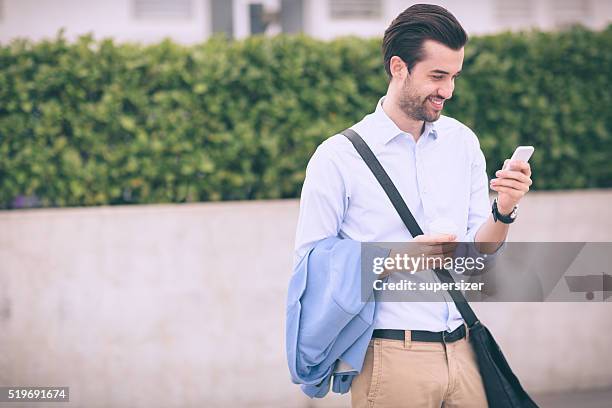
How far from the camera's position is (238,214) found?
5.20 m

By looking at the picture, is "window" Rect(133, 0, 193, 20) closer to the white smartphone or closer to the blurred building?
the blurred building

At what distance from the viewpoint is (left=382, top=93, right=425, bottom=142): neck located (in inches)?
102

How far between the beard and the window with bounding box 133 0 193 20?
6210 millimetres

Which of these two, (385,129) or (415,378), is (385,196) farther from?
(415,378)

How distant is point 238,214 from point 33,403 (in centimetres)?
187

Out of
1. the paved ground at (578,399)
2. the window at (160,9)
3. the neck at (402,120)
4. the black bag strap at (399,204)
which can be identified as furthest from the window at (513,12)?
the black bag strap at (399,204)

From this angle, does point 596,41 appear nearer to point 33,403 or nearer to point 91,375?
point 91,375

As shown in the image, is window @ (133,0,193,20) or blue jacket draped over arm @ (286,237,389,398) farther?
window @ (133,0,193,20)

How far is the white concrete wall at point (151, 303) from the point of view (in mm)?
5039

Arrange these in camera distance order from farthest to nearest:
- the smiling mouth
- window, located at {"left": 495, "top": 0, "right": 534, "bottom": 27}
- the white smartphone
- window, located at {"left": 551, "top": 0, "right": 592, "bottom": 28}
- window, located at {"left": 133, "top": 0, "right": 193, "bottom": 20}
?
window, located at {"left": 551, "top": 0, "right": 592, "bottom": 28} < window, located at {"left": 495, "top": 0, "right": 534, "bottom": 27} < window, located at {"left": 133, "top": 0, "right": 193, "bottom": 20} < the smiling mouth < the white smartphone

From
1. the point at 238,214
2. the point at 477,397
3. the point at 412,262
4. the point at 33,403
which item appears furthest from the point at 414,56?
the point at 33,403

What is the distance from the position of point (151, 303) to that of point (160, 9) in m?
4.20

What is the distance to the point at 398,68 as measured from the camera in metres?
2.57

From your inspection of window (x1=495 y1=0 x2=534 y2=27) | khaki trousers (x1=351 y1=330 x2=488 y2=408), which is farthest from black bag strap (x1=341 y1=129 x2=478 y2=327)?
window (x1=495 y1=0 x2=534 y2=27)
